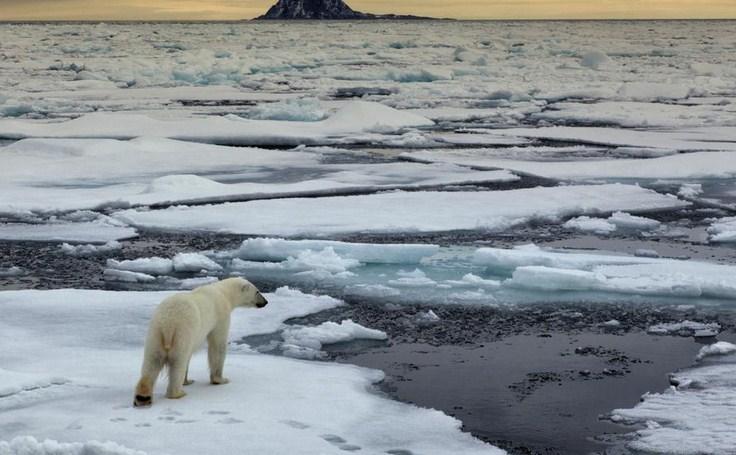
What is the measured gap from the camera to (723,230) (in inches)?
341

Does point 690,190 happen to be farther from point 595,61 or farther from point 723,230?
point 595,61

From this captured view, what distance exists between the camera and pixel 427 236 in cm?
848

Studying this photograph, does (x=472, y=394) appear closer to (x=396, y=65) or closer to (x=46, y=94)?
(x=46, y=94)

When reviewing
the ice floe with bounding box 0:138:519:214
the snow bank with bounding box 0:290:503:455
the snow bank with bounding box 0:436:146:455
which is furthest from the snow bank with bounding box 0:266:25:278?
the snow bank with bounding box 0:436:146:455

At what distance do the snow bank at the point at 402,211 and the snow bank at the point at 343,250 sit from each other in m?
0.79

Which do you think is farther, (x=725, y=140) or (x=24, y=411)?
(x=725, y=140)

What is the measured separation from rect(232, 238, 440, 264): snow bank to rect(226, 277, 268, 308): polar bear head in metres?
2.63

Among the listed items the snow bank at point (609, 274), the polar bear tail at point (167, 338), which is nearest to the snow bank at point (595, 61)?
the snow bank at point (609, 274)

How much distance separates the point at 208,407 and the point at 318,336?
55.2 inches

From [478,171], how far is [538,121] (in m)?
7.47

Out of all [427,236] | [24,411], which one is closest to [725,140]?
[427,236]

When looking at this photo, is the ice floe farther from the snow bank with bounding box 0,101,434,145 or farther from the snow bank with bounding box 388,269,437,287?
the snow bank with bounding box 388,269,437,287

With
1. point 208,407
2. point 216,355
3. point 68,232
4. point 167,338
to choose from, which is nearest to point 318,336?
point 216,355

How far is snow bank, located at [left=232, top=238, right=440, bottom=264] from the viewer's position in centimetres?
743
